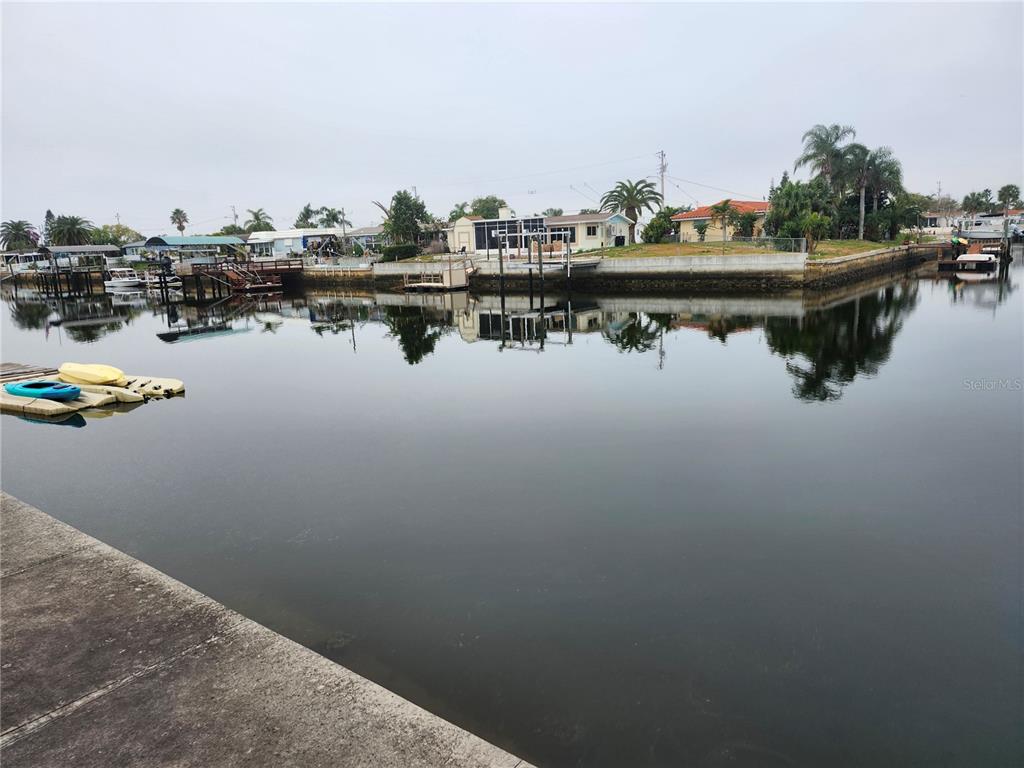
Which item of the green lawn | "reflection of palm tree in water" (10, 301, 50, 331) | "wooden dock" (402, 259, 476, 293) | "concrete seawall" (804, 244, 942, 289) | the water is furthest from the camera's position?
"wooden dock" (402, 259, 476, 293)

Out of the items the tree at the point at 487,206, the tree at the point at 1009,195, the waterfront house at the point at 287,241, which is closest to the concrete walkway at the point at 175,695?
the waterfront house at the point at 287,241

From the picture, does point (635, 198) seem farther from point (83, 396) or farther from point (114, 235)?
point (114, 235)

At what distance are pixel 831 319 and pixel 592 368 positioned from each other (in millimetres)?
17141

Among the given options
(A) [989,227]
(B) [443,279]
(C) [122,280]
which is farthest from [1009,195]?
(C) [122,280]

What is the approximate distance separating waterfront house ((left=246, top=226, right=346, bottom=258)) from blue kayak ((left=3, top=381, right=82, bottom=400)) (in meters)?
73.6

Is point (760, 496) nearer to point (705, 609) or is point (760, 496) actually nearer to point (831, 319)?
point (705, 609)

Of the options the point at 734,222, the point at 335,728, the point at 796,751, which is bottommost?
the point at 796,751

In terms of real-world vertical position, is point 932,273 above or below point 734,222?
below

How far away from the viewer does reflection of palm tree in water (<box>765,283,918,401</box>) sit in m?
19.5

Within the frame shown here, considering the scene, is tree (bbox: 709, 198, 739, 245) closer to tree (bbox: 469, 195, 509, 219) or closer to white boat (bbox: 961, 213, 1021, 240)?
white boat (bbox: 961, 213, 1021, 240)

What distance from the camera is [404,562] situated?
8.85 metres

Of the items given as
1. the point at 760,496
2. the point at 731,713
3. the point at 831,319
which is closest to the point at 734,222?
the point at 831,319

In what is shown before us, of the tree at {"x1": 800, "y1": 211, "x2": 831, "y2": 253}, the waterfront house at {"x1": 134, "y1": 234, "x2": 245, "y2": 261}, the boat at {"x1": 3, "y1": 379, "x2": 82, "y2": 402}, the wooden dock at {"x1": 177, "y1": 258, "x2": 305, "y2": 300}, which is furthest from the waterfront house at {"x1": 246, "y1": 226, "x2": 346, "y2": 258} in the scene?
the boat at {"x1": 3, "y1": 379, "x2": 82, "y2": 402}

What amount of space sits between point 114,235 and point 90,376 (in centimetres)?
13344
